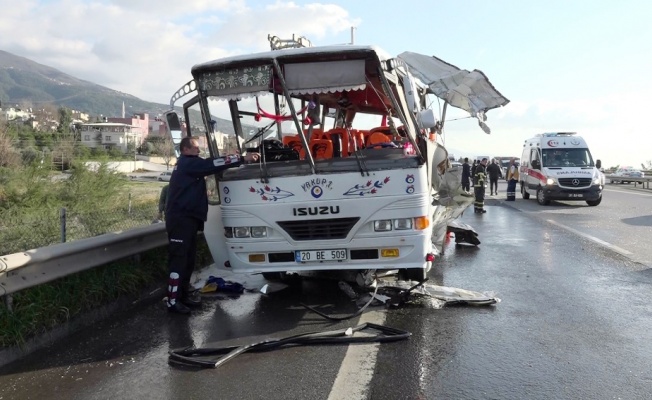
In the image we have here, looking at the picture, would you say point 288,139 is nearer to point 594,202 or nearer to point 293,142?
point 293,142

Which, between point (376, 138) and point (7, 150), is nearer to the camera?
point (376, 138)

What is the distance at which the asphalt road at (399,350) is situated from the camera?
411 cm

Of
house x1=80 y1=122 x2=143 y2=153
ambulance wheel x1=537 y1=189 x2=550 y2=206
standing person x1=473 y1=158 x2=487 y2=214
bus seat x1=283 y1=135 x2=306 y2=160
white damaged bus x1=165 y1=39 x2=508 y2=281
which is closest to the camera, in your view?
white damaged bus x1=165 y1=39 x2=508 y2=281

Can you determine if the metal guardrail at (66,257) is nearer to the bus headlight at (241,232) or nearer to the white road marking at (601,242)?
the bus headlight at (241,232)

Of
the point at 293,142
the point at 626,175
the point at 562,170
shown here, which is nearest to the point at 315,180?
the point at 293,142

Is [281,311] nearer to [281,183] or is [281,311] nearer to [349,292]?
[349,292]

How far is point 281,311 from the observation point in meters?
6.36

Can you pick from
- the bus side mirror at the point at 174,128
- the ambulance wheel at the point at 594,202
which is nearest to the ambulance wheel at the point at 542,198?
the ambulance wheel at the point at 594,202

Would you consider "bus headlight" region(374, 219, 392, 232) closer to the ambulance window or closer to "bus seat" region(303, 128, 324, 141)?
"bus seat" region(303, 128, 324, 141)

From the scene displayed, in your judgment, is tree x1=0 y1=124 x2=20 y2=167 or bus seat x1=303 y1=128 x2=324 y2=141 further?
tree x1=0 y1=124 x2=20 y2=167

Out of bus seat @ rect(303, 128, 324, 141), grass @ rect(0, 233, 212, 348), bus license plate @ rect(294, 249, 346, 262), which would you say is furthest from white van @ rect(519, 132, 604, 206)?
grass @ rect(0, 233, 212, 348)

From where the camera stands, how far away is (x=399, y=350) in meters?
4.92

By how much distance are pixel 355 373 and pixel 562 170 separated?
18.7m

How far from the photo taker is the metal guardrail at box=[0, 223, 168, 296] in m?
5.05
